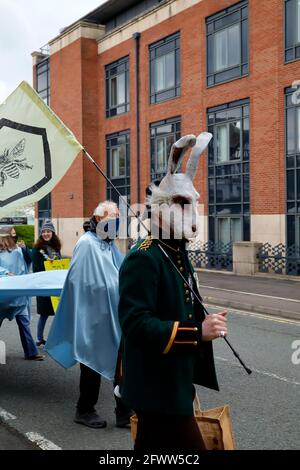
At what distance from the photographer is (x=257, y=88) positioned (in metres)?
21.6

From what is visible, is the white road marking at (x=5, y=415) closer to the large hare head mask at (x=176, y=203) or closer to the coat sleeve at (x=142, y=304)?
the coat sleeve at (x=142, y=304)

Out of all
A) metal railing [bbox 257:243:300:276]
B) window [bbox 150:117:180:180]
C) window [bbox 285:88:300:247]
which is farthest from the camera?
window [bbox 150:117:180:180]

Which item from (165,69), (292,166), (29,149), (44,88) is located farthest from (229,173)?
(29,149)

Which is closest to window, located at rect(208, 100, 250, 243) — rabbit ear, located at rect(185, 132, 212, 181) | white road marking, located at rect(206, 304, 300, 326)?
white road marking, located at rect(206, 304, 300, 326)

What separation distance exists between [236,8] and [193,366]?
2175 cm

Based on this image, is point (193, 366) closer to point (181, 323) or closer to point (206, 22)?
point (181, 323)

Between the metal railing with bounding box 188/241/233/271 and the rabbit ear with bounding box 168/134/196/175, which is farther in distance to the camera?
the metal railing with bounding box 188/241/233/271

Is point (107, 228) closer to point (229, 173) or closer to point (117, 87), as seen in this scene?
point (229, 173)

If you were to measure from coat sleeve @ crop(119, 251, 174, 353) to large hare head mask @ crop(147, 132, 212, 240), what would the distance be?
10.0 inches

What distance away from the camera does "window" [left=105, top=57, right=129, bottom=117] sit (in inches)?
1161

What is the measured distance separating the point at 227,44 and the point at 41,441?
20871mm

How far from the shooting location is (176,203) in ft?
10.2

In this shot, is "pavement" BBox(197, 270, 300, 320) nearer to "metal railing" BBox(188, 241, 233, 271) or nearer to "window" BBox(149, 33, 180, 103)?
"metal railing" BBox(188, 241, 233, 271)
